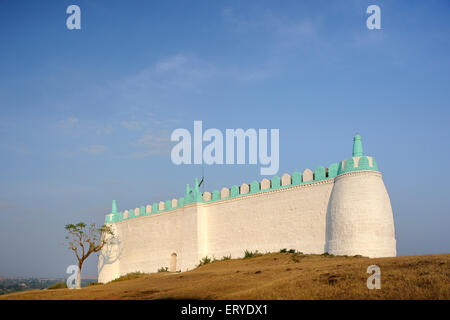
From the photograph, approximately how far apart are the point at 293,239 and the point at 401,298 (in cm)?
1406

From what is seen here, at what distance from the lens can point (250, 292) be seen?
1351 cm

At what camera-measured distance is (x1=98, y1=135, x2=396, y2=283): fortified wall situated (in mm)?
22844

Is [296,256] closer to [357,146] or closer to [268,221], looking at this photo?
[268,221]

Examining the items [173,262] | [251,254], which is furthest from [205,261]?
[251,254]

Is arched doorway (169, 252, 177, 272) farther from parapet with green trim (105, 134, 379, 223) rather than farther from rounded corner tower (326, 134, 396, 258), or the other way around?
rounded corner tower (326, 134, 396, 258)

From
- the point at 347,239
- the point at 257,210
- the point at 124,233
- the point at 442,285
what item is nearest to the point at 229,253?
the point at 257,210

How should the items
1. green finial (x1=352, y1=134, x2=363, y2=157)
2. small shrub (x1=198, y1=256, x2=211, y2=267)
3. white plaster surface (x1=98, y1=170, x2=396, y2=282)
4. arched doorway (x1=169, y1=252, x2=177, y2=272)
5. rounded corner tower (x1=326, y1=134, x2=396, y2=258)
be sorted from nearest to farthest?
rounded corner tower (x1=326, y1=134, x2=396, y2=258) → white plaster surface (x1=98, y1=170, x2=396, y2=282) → green finial (x1=352, y1=134, x2=363, y2=157) → small shrub (x1=198, y1=256, x2=211, y2=267) → arched doorway (x1=169, y1=252, x2=177, y2=272)

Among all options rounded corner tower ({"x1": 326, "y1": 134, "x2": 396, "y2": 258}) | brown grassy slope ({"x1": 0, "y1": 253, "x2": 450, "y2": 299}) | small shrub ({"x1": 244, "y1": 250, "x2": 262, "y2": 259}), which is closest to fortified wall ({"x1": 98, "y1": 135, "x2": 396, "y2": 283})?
rounded corner tower ({"x1": 326, "y1": 134, "x2": 396, "y2": 258})

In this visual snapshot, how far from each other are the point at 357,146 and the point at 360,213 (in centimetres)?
383

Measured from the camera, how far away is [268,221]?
1051 inches
